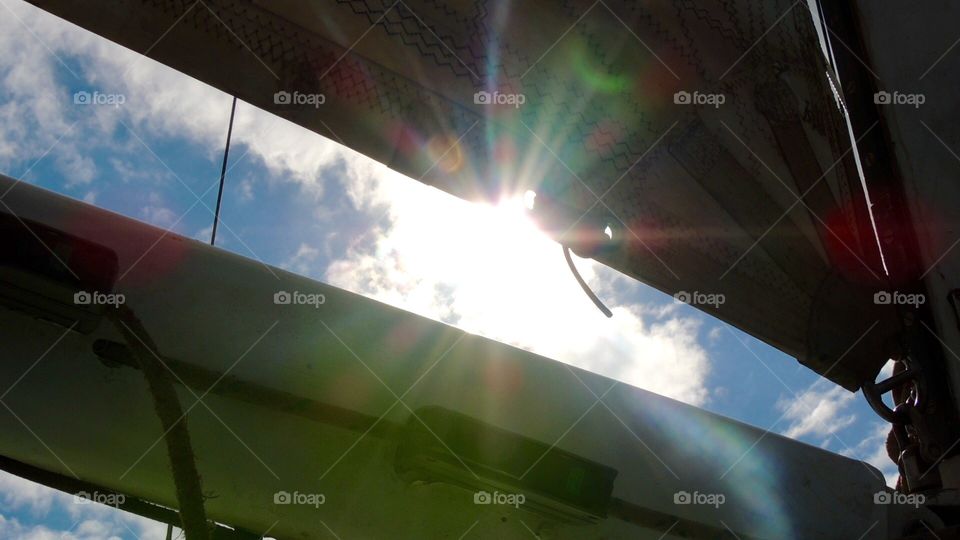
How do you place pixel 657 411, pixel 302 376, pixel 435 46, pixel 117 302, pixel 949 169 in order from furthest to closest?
1. pixel 949 169
2. pixel 657 411
3. pixel 435 46
4. pixel 302 376
5. pixel 117 302

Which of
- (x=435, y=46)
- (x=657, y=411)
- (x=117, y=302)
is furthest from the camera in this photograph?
(x=657, y=411)

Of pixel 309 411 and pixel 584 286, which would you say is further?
pixel 584 286

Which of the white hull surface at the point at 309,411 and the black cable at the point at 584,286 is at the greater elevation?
the black cable at the point at 584,286

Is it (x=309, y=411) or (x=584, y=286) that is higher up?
(x=584, y=286)

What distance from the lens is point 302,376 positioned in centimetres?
162

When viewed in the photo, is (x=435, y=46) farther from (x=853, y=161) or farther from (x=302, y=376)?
(x=853, y=161)

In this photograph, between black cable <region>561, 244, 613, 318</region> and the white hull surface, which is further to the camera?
black cable <region>561, 244, 613, 318</region>

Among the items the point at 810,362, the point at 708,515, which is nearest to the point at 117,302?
the point at 708,515

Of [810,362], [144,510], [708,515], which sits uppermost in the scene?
[810,362]

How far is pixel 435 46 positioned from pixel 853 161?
1483 millimetres

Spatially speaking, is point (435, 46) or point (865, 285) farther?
point (865, 285)

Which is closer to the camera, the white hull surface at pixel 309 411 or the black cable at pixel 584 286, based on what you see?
the white hull surface at pixel 309 411

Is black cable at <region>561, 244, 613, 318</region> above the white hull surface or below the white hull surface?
above

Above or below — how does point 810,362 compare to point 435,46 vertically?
below
